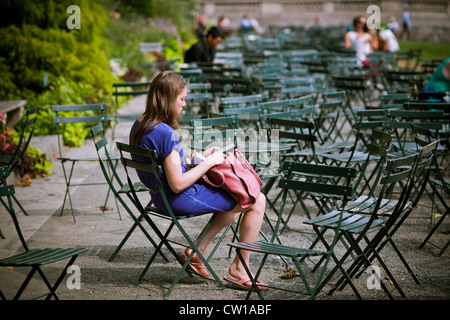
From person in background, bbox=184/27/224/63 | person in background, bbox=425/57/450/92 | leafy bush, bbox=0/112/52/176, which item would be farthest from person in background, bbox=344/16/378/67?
leafy bush, bbox=0/112/52/176

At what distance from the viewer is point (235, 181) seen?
4.61 metres

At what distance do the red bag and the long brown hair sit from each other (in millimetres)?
521

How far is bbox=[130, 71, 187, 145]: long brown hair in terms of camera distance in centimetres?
459

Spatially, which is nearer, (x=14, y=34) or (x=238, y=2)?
(x=14, y=34)

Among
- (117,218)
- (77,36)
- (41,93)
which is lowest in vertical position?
(117,218)

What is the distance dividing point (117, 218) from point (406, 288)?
3.09m

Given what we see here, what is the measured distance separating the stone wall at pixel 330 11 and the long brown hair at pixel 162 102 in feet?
120

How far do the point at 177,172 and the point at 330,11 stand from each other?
40992 mm

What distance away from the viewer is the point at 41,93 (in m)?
10.9

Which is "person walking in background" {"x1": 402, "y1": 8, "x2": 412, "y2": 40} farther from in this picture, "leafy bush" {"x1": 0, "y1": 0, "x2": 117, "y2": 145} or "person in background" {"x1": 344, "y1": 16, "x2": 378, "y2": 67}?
"leafy bush" {"x1": 0, "y1": 0, "x2": 117, "y2": 145}

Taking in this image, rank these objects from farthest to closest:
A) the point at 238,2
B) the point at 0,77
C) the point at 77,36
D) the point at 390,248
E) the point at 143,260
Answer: the point at 238,2, the point at 77,36, the point at 0,77, the point at 390,248, the point at 143,260

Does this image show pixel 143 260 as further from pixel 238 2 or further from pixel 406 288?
pixel 238 2

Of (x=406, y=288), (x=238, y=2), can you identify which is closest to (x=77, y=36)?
(x=406, y=288)
